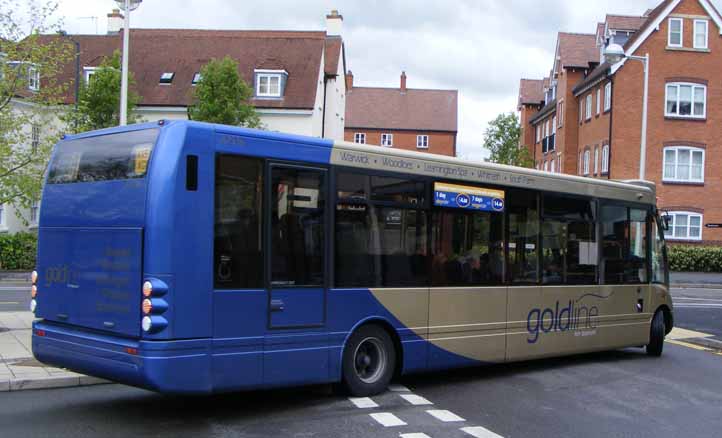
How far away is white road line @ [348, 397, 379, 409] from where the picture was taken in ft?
29.1

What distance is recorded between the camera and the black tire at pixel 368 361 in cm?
913

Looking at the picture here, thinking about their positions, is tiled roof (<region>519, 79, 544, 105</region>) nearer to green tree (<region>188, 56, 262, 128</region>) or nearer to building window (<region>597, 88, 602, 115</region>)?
building window (<region>597, 88, 602, 115</region>)

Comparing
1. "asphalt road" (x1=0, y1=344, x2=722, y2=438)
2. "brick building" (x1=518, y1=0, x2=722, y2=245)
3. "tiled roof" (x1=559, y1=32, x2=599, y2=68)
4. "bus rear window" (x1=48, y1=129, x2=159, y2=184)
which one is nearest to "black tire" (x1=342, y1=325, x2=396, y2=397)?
"asphalt road" (x1=0, y1=344, x2=722, y2=438)

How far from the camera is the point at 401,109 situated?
95000 mm

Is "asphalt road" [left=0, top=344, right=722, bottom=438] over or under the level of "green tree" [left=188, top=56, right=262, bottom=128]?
under

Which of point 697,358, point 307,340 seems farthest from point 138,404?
point 697,358

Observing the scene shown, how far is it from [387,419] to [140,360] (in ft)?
8.33

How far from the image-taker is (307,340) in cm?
855

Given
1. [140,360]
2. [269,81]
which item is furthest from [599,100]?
[140,360]

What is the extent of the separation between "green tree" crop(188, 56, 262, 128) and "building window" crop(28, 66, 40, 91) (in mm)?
23566

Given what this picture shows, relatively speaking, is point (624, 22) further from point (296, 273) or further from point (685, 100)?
point (296, 273)

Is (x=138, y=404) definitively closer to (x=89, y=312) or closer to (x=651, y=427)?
(x=89, y=312)

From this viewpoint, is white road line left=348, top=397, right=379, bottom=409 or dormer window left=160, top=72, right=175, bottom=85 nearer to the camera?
white road line left=348, top=397, right=379, bottom=409

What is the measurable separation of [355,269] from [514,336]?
321 centimetres
